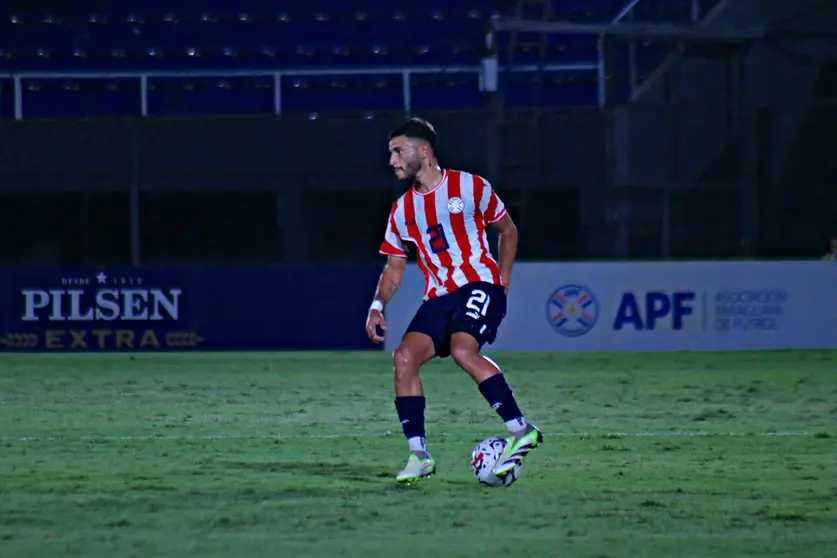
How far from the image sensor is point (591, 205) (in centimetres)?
1767

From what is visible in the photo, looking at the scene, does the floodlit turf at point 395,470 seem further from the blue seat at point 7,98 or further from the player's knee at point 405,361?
the blue seat at point 7,98

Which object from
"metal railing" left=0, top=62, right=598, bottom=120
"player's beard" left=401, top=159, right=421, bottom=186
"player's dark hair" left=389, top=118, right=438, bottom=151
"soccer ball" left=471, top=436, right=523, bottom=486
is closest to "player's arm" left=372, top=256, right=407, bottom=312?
"player's beard" left=401, top=159, right=421, bottom=186

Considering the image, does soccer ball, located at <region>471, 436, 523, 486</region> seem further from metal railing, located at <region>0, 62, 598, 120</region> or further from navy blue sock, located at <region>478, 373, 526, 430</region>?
metal railing, located at <region>0, 62, 598, 120</region>

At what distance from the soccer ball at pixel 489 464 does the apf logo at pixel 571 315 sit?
1140cm

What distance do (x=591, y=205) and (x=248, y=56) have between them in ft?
21.8

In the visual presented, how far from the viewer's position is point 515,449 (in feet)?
22.8

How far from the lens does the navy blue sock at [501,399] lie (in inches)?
281

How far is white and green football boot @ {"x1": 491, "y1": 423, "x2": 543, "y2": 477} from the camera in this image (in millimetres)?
6895

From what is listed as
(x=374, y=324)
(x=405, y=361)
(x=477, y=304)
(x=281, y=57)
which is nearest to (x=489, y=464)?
(x=405, y=361)

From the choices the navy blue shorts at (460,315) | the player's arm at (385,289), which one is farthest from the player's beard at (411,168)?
the navy blue shorts at (460,315)

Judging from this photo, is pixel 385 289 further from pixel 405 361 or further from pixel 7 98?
pixel 7 98

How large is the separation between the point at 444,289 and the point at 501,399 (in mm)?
603

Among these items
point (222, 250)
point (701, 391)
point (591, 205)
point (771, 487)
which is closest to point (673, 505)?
point (771, 487)

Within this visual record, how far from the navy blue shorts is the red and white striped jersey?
48mm
